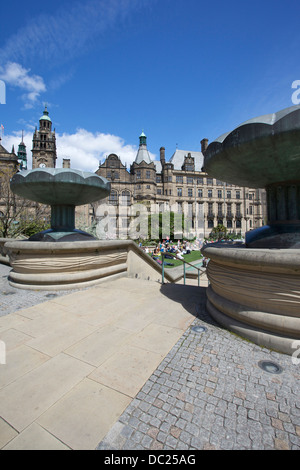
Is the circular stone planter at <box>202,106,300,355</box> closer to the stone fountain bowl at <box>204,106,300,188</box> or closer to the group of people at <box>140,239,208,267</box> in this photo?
the stone fountain bowl at <box>204,106,300,188</box>

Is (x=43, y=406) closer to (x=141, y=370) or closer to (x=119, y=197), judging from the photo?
(x=141, y=370)

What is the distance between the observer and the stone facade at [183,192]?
5372 centimetres

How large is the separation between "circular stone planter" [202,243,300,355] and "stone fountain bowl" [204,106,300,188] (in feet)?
5.63

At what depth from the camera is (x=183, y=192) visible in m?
59.1

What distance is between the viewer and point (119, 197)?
53.2 m

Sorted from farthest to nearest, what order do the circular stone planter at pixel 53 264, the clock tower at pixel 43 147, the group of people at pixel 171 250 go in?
the clock tower at pixel 43 147 → the group of people at pixel 171 250 → the circular stone planter at pixel 53 264

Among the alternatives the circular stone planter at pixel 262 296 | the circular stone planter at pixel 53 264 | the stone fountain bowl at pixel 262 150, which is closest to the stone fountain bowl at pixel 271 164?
the stone fountain bowl at pixel 262 150

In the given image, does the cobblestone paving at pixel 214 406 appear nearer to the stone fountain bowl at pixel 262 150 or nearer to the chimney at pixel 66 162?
the stone fountain bowl at pixel 262 150

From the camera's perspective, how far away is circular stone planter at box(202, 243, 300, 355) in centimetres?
290

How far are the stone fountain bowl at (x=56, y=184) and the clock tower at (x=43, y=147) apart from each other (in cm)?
5238

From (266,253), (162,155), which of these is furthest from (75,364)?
(162,155)

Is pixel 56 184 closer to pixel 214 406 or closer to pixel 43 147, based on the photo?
pixel 214 406

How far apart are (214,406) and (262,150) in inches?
146

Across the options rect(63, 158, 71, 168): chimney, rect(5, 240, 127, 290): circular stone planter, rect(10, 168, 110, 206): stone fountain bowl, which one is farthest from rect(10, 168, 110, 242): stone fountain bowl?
rect(63, 158, 71, 168): chimney
